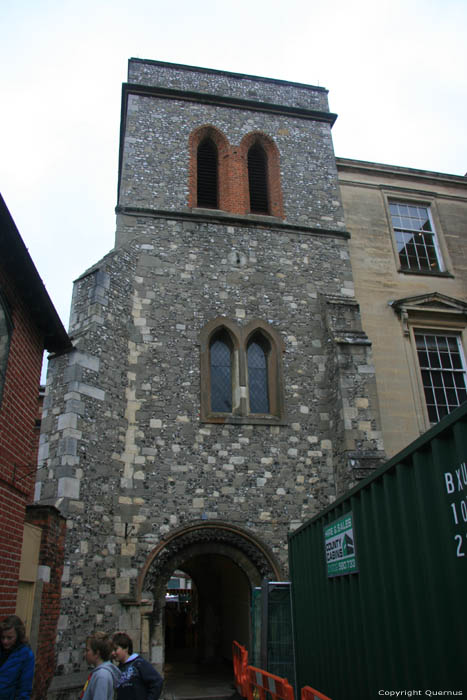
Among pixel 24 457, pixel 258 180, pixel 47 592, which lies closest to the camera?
pixel 24 457

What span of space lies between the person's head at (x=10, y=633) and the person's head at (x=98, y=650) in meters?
0.59

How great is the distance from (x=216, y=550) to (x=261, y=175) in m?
10.8

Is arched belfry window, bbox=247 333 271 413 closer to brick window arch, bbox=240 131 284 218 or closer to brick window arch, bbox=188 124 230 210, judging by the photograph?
brick window arch, bbox=240 131 284 218

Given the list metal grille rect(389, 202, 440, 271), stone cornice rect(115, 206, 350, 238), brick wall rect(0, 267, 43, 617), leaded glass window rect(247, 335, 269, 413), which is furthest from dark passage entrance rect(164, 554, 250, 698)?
metal grille rect(389, 202, 440, 271)

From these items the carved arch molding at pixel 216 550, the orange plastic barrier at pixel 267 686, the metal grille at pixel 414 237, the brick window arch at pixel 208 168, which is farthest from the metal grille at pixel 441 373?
the orange plastic barrier at pixel 267 686

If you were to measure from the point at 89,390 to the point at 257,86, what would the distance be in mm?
11755

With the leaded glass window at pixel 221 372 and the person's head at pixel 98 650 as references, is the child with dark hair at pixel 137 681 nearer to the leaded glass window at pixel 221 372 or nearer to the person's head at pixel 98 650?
the person's head at pixel 98 650

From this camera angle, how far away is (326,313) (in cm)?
1377

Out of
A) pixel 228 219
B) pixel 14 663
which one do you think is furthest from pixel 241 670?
pixel 228 219

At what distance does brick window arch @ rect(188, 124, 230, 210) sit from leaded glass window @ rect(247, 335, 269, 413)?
433 cm

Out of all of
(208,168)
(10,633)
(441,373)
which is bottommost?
(10,633)

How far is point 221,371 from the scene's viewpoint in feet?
43.2

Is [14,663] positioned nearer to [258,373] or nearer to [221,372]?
[221,372]

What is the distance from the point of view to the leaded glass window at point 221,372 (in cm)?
1281
